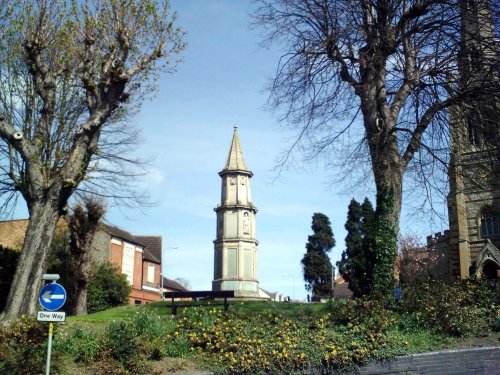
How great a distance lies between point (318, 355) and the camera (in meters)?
11.6

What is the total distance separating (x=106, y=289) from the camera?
1276 inches

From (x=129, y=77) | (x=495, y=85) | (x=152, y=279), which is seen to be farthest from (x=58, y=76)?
(x=152, y=279)

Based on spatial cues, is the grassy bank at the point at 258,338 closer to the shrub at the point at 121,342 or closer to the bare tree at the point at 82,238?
the shrub at the point at 121,342

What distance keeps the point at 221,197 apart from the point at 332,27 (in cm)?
3067

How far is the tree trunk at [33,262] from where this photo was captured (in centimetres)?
1394

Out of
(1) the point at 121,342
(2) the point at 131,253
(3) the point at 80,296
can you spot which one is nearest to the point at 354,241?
(2) the point at 131,253

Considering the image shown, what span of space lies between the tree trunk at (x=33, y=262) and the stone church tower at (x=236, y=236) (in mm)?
27130

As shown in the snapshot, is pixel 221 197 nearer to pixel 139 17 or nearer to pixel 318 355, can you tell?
pixel 139 17

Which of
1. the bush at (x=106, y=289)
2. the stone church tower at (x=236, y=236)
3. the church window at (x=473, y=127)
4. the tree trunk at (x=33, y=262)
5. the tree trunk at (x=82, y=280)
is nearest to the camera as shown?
the tree trunk at (x=33, y=262)

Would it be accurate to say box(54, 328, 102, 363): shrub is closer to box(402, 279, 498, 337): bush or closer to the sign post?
the sign post

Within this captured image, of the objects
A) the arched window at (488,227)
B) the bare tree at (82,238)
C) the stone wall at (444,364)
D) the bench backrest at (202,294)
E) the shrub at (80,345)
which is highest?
the arched window at (488,227)

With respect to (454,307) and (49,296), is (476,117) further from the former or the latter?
(49,296)

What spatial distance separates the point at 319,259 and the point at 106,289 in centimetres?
3017

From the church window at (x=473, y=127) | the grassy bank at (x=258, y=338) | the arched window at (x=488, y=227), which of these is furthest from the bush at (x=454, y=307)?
the arched window at (x=488, y=227)
